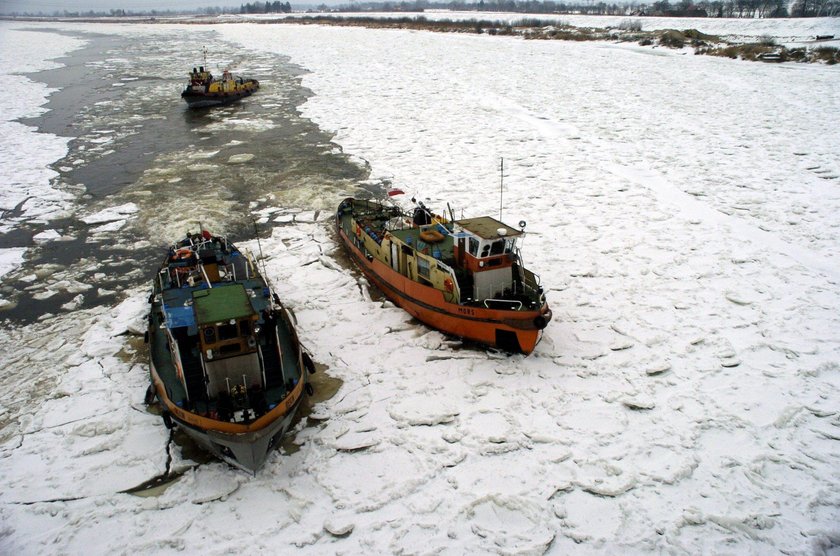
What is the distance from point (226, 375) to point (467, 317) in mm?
4520

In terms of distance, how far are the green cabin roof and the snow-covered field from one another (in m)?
2.38

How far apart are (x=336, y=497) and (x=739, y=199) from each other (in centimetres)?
1566

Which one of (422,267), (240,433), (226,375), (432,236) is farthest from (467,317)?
(240,433)

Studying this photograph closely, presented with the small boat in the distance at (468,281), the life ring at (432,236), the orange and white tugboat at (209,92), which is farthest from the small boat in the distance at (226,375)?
the orange and white tugboat at (209,92)

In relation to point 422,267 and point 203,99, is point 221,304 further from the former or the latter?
point 203,99

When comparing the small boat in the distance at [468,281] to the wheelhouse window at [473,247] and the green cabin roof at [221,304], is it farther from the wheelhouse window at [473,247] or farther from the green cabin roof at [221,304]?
the green cabin roof at [221,304]

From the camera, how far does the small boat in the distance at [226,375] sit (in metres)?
7.71

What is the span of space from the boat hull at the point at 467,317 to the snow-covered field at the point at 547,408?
1.25 ft

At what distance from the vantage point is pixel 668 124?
2514 centimetres

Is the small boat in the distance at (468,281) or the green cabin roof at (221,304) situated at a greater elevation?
the green cabin roof at (221,304)

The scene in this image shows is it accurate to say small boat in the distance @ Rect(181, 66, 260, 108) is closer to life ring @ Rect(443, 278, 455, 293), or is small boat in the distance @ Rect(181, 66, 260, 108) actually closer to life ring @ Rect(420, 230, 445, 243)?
life ring @ Rect(420, 230, 445, 243)

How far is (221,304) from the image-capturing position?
807 centimetres

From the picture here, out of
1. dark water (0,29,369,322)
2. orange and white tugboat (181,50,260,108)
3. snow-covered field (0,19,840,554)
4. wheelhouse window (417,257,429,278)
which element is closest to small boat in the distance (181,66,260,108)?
orange and white tugboat (181,50,260,108)

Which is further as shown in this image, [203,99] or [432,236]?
[203,99]
